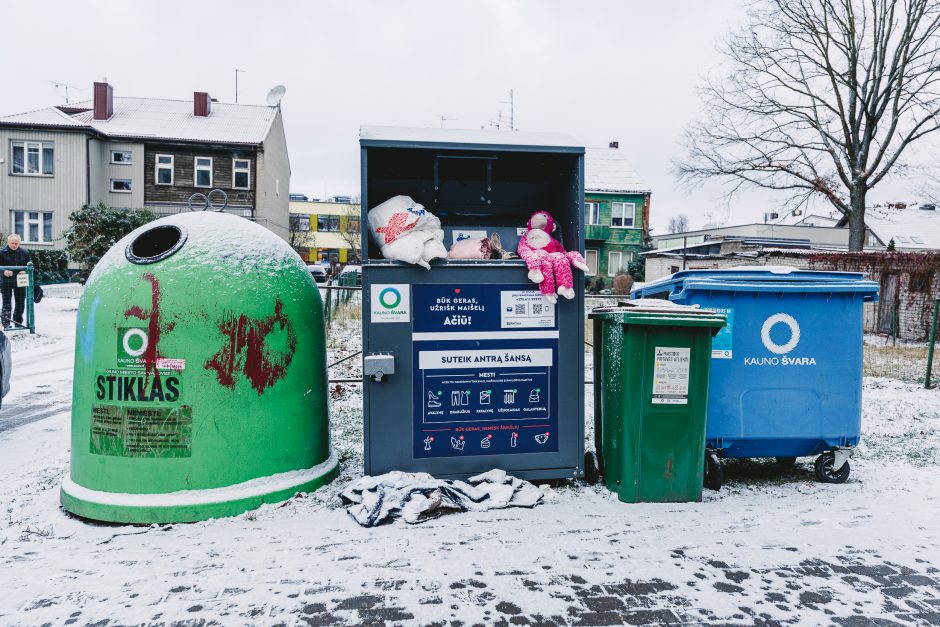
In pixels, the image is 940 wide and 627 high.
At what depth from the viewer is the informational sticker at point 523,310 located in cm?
404

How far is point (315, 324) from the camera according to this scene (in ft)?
13.7

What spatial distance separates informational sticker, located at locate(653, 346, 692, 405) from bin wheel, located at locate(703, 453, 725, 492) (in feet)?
2.01

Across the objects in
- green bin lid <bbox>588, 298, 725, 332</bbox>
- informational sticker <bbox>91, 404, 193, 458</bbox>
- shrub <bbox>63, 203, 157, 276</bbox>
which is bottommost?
informational sticker <bbox>91, 404, 193, 458</bbox>

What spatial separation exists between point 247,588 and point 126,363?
156 cm

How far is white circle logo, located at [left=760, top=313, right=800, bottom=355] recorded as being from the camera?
4246mm

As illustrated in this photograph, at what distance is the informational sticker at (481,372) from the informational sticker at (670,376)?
2.16ft

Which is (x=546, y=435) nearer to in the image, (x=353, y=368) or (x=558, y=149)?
(x=558, y=149)

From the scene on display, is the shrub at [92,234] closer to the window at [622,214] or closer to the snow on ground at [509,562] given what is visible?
the snow on ground at [509,562]

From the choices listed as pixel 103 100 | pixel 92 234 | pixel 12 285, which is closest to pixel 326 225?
pixel 103 100

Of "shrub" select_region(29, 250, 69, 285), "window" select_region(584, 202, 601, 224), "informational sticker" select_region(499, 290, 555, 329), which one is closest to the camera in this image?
"informational sticker" select_region(499, 290, 555, 329)

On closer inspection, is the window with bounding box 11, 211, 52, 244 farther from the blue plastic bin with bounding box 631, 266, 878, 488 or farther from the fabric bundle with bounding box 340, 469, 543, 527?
the blue plastic bin with bounding box 631, 266, 878, 488

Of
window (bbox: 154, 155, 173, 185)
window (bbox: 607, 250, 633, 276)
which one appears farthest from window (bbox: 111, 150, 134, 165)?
window (bbox: 607, 250, 633, 276)

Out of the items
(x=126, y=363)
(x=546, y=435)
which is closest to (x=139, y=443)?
(x=126, y=363)

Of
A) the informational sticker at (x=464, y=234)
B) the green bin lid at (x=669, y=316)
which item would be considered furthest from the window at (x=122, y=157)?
the green bin lid at (x=669, y=316)
